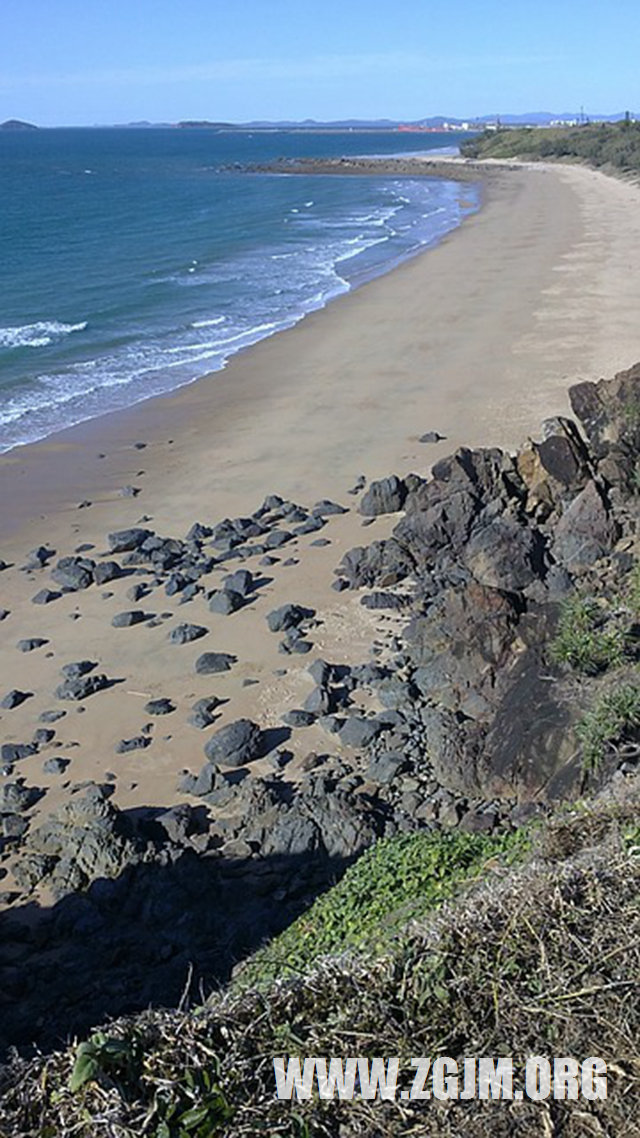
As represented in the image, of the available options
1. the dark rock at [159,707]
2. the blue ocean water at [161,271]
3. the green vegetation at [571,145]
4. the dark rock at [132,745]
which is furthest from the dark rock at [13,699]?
the green vegetation at [571,145]

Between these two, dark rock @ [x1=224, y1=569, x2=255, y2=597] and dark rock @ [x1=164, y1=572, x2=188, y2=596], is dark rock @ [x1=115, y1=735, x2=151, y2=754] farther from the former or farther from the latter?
dark rock @ [x1=164, y1=572, x2=188, y2=596]

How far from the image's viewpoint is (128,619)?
15.3m

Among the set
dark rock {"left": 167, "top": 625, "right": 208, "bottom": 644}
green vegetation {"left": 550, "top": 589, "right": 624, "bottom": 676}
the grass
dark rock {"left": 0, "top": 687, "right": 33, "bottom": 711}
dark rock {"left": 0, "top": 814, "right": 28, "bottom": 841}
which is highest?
the grass

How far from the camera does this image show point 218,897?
32.3 feet

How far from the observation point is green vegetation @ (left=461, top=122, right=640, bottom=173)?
320 ft

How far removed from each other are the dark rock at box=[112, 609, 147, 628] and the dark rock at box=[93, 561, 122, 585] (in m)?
1.37

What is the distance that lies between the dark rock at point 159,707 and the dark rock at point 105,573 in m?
3.88

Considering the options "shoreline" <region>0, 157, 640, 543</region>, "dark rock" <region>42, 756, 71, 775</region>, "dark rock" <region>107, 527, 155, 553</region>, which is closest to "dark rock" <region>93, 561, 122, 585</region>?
"dark rock" <region>107, 527, 155, 553</region>

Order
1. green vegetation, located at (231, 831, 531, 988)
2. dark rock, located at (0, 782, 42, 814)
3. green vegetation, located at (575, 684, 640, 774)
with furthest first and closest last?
dark rock, located at (0, 782, 42, 814), green vegetation, located at (575, 684, 640, 774), green vegetation, located at (231, 831, 531, 988)

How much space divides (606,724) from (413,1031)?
215 inches

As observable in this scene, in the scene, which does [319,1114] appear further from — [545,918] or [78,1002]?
[78,1002]

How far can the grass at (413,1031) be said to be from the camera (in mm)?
4613

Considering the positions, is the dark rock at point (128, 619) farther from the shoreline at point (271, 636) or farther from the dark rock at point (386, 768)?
the dark rock at point (386, 768)

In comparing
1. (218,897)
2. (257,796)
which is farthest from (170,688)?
(218,897)
